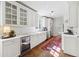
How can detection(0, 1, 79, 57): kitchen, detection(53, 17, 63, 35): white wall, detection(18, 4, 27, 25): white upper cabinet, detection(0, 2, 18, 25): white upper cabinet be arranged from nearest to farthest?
detection(0, 1, 79, 57): kitchen, detection(0, 2, 18, 25): white upper cabinet, detection(18, 4, 27, 25): white upper cabinet, detection(53, 17, 63, 35): white wall

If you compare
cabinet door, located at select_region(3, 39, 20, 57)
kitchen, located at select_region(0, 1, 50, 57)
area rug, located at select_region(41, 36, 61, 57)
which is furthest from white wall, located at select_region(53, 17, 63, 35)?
cabinet door, located at select_region(3, 39, 20, 57)

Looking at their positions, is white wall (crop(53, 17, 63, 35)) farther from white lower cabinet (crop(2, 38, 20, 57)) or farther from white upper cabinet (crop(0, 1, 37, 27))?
white lower cabinet (crop(2, 38, 20, 57))

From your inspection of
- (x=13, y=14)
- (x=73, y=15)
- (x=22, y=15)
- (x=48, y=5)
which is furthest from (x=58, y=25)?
(x=13, y=14)

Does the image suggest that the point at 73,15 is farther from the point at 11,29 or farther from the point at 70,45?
the point at 11,29

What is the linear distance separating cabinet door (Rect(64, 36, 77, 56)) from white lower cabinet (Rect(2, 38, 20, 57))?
1919mm

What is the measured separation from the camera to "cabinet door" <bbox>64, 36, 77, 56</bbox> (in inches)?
156

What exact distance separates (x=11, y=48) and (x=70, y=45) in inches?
88.4

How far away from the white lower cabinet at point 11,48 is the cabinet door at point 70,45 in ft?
6.30

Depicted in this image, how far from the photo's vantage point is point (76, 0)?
4148 millimetres

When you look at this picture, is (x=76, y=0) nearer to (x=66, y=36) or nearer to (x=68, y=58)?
(x=66, y=36)

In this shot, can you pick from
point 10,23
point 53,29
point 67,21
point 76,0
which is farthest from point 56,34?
point 10,23

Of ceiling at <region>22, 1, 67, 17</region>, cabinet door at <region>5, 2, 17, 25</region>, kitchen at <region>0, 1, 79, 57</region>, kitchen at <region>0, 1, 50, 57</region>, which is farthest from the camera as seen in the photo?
ceiling at <region>22, 1, 67, 17</region>

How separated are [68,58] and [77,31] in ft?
4.34

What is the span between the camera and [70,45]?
4113 millimetres
